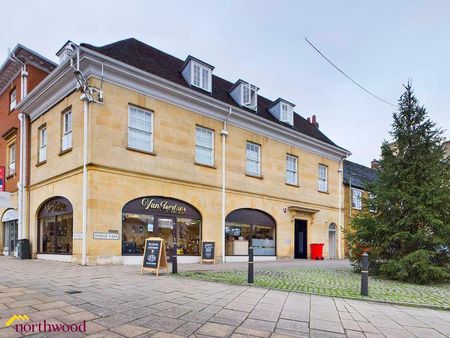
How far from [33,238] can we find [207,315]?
1455cm

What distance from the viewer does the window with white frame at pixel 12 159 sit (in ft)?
66.7

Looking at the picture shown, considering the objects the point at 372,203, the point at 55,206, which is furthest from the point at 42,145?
the point at 372,203

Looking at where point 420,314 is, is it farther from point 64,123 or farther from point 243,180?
point 64,123

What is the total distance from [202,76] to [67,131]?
22.6ft

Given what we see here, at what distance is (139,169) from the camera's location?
49.5 ft

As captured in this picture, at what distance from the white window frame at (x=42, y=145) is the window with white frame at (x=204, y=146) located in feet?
22.8

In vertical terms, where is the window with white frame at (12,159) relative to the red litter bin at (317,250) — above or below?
above

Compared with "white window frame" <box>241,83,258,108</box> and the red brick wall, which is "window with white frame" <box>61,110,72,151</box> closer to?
the red brick wall

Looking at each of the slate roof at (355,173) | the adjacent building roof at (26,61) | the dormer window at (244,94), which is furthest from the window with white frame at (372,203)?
the adjacent building roof at (26,61)

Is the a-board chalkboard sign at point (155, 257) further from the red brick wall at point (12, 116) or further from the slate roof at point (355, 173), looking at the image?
the slate roof at point (355, 173)

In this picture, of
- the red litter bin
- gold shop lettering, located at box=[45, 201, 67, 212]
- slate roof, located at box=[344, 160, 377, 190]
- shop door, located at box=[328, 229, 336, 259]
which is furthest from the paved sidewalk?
slate roof, located at box=[344, 160, 377, 190]

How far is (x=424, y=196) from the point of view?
12.0 m

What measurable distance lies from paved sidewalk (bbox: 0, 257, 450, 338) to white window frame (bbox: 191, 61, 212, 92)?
38.8 ft

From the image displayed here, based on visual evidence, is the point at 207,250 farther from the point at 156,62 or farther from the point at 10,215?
the point at 10,215
